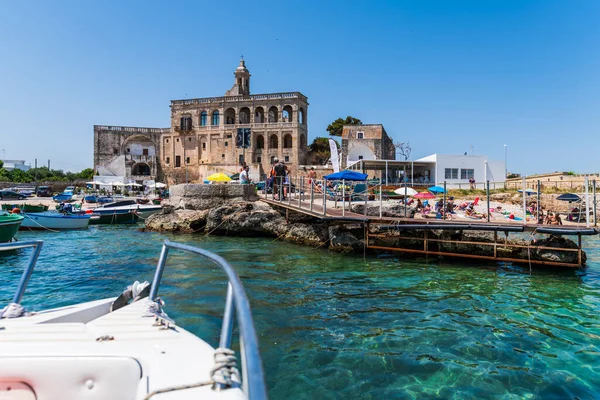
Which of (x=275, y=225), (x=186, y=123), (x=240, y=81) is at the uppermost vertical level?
(x=240, y=81)

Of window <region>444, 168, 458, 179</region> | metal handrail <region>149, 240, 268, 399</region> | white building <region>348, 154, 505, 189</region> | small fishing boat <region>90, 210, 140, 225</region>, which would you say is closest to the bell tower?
white building <region>348, 154, 505, 189</region>

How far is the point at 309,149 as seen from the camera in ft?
209

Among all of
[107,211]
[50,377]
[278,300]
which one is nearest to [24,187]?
[107,211]

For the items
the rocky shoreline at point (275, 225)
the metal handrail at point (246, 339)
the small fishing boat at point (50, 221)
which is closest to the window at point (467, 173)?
the rocky shoreline at point (275, 225)

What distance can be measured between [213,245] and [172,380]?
1436cm

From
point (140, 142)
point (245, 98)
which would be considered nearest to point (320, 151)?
point (245, 98)

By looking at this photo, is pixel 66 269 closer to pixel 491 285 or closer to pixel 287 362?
pixel 287 362

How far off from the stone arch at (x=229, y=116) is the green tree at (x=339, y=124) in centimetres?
1745

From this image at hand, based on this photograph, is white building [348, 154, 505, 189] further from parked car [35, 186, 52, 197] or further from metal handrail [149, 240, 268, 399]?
parked car [35, 186, 52, 197]

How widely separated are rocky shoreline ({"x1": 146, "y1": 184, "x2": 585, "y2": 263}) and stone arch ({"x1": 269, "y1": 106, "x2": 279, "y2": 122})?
3858 cm

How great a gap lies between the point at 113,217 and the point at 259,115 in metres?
39.1

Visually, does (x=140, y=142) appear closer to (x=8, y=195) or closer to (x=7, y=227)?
(x=8, y=195)

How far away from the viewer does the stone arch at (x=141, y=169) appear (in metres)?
65.0

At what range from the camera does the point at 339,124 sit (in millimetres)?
66625
